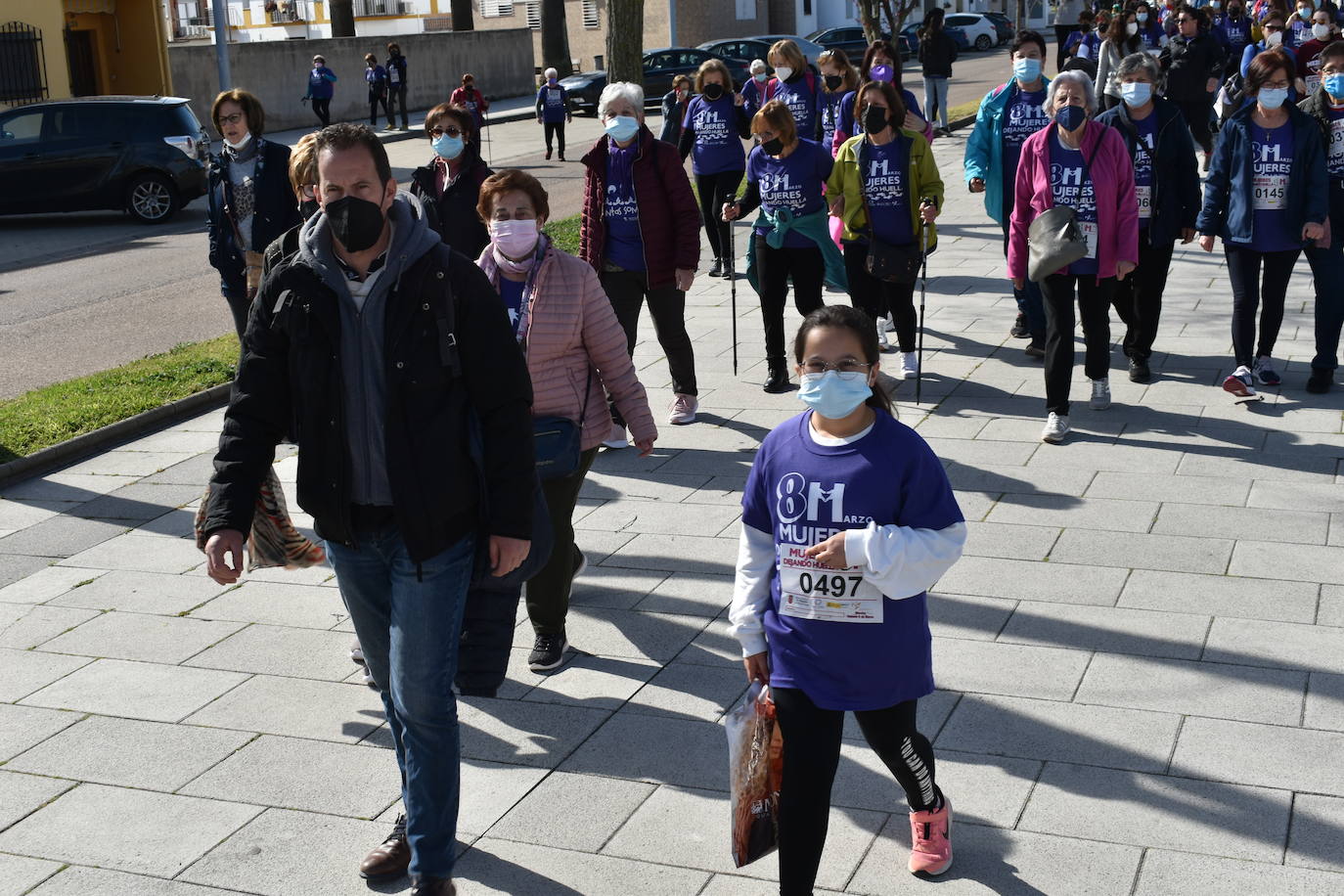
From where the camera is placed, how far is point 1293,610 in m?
5.73

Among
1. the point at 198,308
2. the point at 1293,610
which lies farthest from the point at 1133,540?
the point at 198,308

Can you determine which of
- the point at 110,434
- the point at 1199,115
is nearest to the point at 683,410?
the point at 110,434

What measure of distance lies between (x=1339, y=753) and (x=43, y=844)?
3.87 m

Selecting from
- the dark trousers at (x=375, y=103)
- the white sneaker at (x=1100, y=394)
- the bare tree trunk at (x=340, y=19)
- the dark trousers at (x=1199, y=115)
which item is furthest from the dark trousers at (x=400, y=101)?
the white sneaker at (x=1100, y=394)

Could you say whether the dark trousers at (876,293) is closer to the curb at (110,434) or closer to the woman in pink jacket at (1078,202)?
the woman in pink jacket at (1078,202)

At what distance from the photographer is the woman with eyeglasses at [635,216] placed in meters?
8.39

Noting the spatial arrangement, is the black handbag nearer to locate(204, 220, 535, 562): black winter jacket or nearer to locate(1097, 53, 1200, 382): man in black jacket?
locate(1097, 53, 1200, 382): man in black jacket

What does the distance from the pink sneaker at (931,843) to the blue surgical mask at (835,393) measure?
1158 mm

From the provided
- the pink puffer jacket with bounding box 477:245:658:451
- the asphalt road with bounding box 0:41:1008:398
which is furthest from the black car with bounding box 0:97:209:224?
the pink puffer jacket with bounding box 477:245:658:451

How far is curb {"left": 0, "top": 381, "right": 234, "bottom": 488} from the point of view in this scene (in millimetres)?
8602

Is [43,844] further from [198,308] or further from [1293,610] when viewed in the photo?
[198,308]

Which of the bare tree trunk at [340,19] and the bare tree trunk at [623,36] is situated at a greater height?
the bare tree trunk at [340,19]

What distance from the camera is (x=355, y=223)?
3.77 metres

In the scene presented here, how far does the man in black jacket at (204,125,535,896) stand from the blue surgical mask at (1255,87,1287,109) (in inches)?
223
